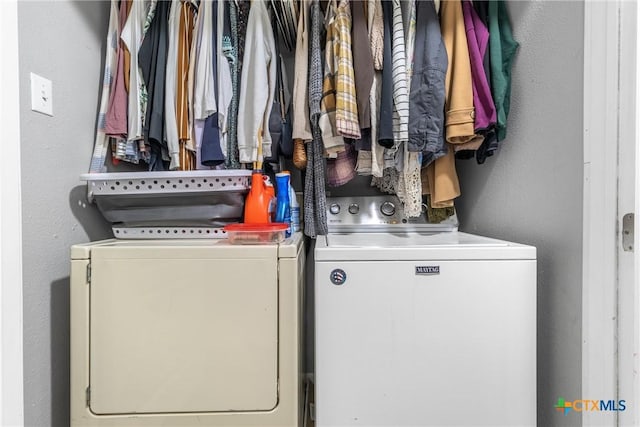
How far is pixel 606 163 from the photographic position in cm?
72

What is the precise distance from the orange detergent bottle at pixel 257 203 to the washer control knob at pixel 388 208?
0.59m

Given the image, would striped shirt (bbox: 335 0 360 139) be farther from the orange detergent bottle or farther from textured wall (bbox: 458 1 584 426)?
textured wall (bbox: 458 1 584 426)

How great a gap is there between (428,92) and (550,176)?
46 cm

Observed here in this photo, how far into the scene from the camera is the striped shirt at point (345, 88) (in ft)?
3.32

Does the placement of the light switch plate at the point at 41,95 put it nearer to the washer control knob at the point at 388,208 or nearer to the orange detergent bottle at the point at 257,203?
the orange detergent bottle at the point at 257,203

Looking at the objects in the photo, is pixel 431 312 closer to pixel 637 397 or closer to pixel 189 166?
pixel 637 397

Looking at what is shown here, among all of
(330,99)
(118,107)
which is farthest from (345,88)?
(118,107)

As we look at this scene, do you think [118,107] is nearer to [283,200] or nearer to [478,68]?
[283,200]

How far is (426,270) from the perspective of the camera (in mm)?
792

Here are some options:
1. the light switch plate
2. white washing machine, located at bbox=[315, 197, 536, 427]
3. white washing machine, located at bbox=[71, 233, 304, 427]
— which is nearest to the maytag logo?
white washing machine, located at bbox=[315, 197, 536, 427]

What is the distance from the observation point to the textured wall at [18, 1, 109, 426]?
814mm

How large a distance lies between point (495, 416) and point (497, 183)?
2.58ft

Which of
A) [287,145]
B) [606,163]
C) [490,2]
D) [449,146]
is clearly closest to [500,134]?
[449,146]

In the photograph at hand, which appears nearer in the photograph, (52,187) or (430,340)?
(430,340)
